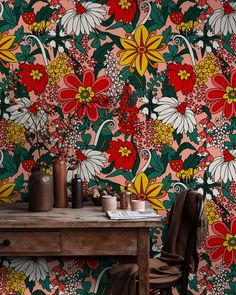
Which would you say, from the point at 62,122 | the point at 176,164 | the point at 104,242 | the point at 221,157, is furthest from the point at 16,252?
the point at 221,157

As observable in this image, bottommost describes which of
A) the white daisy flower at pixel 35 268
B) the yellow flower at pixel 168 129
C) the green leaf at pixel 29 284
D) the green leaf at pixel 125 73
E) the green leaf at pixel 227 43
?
the green leaf at pixel 29 284

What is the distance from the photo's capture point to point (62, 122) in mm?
3359

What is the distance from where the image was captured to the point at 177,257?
9.59 feet

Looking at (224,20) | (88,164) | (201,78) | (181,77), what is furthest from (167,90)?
(88,164)

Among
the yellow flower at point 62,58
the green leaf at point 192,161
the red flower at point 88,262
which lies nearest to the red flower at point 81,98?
the yellow flower at point 62,58

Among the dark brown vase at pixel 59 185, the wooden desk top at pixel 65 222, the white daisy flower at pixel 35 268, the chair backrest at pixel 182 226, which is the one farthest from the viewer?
the white daisy flower at pixel 35 268

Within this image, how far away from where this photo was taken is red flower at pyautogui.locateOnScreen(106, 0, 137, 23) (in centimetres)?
337

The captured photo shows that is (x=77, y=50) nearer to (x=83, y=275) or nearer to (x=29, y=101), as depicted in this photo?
(x=29, y=101)

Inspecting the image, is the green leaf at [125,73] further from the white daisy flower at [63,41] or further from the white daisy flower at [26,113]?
the white daisy flower at [26,113]

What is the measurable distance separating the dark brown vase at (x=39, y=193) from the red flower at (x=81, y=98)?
24.1 inches

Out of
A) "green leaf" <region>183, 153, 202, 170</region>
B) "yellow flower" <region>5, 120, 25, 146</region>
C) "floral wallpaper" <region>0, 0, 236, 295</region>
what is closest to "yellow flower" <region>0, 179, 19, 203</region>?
"floral wallpaper" <region>0, 0, 236, 295</region>

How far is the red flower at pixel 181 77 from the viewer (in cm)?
337

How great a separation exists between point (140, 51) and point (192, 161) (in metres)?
0.80

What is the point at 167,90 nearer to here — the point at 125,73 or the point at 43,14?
the point at 125,73
